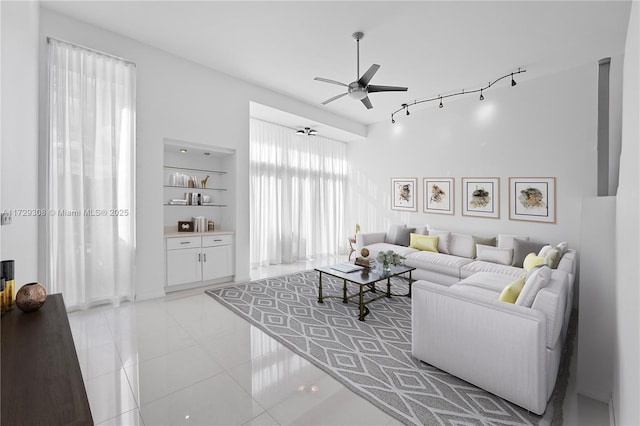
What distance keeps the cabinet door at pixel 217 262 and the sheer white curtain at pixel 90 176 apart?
3.39 ft

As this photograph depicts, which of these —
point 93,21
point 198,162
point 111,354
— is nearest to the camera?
point 111,354

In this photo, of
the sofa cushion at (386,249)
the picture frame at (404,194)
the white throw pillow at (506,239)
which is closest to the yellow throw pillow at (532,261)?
the white throw pillow at (506,239)

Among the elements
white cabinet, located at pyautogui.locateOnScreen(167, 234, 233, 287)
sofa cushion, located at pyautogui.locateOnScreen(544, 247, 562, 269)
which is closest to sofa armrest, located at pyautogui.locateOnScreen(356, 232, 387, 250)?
white cabinet, located at pyautogui.locateOnScreen(167, 234, 233, 287)

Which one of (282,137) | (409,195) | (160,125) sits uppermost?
(282,137)

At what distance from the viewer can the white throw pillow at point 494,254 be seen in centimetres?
464

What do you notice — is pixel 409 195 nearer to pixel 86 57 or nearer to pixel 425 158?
pixel 425 158

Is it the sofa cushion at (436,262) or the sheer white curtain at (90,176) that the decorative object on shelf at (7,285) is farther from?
the sofa cushion at (436,262)

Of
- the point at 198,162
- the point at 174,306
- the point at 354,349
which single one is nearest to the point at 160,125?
the point at 198,162

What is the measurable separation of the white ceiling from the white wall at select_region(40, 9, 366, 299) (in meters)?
0.16

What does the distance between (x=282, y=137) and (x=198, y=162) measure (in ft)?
7.31

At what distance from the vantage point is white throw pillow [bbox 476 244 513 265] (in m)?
4.64

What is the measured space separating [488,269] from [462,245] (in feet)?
3.60

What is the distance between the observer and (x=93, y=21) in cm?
353

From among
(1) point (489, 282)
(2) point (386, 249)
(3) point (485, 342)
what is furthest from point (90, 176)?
(1) point (489, 282)
